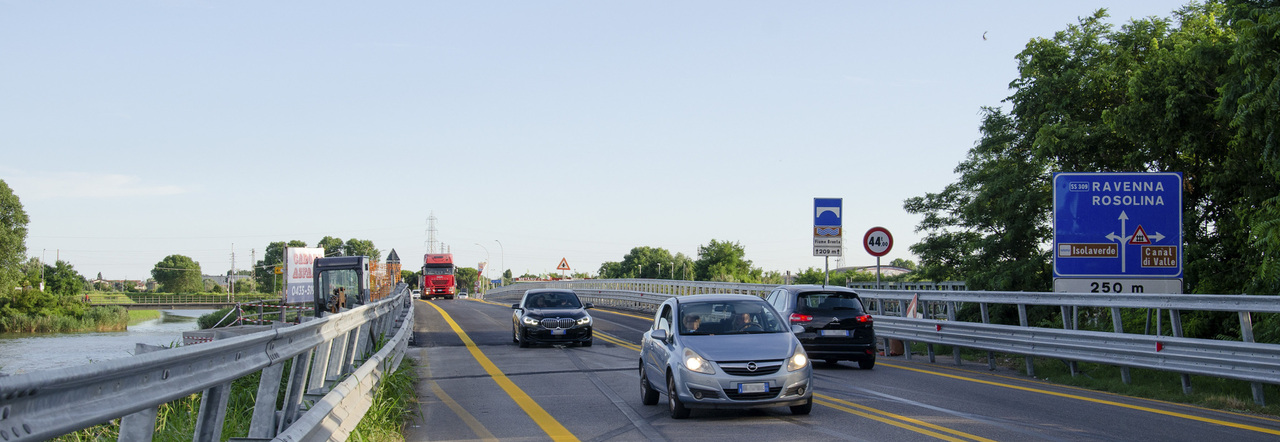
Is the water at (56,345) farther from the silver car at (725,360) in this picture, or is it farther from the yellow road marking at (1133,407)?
the yellow road marking at (1133,407)

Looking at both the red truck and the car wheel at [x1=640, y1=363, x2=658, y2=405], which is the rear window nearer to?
the car wheel at [x1=640, y1=363, x2=658, y2=405]

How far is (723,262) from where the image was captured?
12688 cm

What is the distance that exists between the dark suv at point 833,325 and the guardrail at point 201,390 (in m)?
8.97

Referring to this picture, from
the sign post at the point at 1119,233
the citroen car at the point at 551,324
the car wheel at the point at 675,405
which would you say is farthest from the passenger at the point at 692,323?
the citroen car at the point at 551,324

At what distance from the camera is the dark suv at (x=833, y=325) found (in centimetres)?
1598

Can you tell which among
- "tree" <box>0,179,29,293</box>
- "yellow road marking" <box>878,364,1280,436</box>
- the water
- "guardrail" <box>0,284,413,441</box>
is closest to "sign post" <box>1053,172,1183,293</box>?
"yellow road marking" <box>878,364,1280,436</box>

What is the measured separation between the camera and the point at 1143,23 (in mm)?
27344

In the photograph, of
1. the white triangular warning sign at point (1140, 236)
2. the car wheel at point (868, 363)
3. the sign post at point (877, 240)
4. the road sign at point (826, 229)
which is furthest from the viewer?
the road sign at point (826, 229)

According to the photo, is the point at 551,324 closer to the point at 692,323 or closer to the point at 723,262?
the point at 692,323

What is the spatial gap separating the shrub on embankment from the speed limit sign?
7412 centimetres

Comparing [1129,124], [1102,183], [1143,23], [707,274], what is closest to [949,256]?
[1143,23]

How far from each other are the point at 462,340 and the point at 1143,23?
2067cm

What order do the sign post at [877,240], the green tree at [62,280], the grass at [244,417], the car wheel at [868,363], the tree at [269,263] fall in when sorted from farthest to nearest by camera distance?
1. the tree at [269,263]
2. the green tree at [62,280]
3. the sign post at [877,240]
4. the car wheel at [868,363]
5. the grass at [244,417]

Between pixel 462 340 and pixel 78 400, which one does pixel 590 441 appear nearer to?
pixel 78 400
